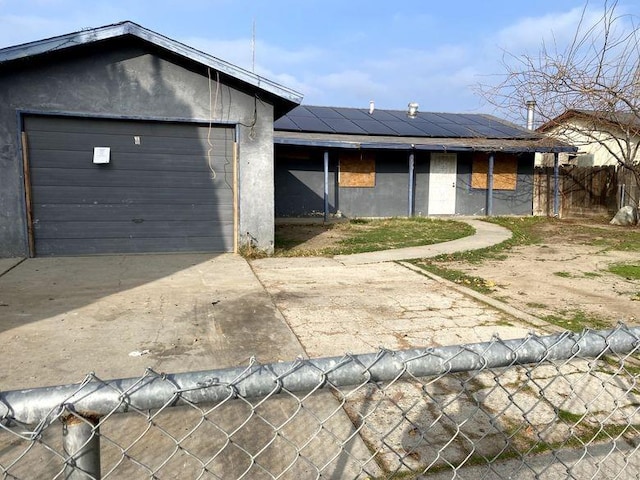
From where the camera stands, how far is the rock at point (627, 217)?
15.1 metres

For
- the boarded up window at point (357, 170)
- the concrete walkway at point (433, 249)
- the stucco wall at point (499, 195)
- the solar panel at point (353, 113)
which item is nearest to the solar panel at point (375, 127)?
the solar panel at point (353, 113)

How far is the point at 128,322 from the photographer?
485 centimetres

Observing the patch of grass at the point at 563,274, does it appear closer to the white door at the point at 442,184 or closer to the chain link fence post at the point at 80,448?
the chain link fence post at the point at 80,448

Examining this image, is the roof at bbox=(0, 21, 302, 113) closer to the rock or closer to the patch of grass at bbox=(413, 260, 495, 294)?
the patch of grass at bbox=(413, 260, 495, 294)

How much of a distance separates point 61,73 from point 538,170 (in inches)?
658

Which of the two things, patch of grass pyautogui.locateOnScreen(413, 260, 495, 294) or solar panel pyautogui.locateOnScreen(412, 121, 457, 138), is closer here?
patch of grass pyautogui.locateOnScreen(413, 260, 495, 294)

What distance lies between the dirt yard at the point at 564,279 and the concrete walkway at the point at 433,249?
2.80 feet

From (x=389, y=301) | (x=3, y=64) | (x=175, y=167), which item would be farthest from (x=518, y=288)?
(x=3, y=64)

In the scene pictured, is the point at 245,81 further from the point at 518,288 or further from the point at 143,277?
the point at 518,288

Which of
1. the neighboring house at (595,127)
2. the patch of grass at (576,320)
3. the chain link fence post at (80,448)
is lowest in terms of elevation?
the patch of grass at (576,320)

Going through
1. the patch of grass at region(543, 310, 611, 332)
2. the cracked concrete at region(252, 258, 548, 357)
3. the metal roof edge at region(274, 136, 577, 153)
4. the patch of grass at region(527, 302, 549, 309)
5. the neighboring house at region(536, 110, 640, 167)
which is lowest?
the patch of grass at region(527, 302, 549, 309)

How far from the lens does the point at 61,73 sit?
8.16m

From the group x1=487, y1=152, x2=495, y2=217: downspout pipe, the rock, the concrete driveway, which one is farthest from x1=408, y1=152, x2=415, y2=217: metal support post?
the concrete driveway

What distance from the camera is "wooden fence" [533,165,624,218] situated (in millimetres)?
17391
